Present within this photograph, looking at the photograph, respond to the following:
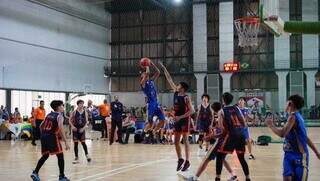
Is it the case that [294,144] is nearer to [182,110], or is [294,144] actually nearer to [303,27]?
[182,110]

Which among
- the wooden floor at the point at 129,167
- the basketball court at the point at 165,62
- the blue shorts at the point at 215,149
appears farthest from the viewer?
the basketball court at the point at 165,62

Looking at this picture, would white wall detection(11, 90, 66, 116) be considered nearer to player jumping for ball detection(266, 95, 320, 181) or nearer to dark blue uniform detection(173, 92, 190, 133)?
dark blue uniform detection(173, 92, 190, 133)

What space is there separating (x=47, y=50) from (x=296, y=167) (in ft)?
116

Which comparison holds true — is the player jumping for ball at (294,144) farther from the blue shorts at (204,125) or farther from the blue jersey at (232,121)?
the blue shorts at (204,125)

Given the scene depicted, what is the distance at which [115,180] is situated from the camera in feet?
35.5

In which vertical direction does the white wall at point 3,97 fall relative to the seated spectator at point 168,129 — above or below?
above

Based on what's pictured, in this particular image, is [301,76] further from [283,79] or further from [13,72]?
[13,72]

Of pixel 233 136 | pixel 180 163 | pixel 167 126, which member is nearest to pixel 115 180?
pixel 180 163

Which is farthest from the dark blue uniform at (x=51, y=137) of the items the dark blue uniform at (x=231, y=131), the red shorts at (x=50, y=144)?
the dark blue uniform at (x=231, y=131)

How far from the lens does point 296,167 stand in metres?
6.60

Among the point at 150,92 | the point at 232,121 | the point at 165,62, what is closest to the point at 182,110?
the point at 150,92

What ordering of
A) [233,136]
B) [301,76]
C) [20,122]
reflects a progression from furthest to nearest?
[301,76], [20,122], [233,136]

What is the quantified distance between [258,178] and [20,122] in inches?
774

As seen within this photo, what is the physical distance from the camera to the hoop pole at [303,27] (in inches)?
419
